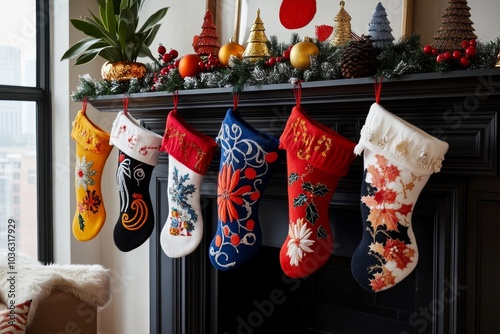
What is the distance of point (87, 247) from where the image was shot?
129 inches

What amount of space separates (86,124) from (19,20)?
97cm

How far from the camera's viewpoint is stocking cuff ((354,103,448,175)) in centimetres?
168

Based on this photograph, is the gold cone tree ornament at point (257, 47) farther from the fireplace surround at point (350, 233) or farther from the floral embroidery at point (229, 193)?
the floral embroidery at point (229, 193)

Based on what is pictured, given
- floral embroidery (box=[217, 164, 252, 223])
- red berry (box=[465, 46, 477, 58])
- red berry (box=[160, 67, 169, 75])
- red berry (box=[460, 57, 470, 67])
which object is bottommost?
floral embroidery (box=[217, 164, 252, 223])

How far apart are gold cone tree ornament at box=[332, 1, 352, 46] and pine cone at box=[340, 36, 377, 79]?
0.78 feet

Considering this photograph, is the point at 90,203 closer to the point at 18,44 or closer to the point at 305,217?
the point at 305,217

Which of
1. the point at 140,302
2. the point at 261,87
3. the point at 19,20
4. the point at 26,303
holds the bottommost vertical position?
the point at 140,302

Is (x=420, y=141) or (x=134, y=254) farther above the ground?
(x=420, y=141)

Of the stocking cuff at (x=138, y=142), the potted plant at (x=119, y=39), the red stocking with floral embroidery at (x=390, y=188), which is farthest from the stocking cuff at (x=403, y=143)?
the potted plant at (x=119, y=39)

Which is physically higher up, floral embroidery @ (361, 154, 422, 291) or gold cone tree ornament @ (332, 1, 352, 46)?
gold cone tree ornament @ (332, 1, 352, 46)

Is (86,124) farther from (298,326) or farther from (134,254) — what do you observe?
(298,326)

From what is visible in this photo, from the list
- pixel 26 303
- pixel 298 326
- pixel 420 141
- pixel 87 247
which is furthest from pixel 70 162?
pixel 420 141

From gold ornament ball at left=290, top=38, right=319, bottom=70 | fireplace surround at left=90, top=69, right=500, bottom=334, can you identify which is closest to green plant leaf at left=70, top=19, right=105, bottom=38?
fireplace surround at left=90, top=69, right=500, bottom=334

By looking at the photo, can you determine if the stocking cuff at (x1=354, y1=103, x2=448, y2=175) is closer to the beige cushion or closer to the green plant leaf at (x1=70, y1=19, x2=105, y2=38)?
the green plant leaf at (x1=70, y1=19, x2=105, y2=38)
